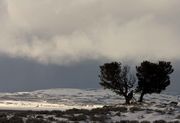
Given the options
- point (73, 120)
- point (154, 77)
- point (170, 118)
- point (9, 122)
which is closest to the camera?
point (9, 122)

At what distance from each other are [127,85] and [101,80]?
5.58m

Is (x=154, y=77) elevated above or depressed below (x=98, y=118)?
above

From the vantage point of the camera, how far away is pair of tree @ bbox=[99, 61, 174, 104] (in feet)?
301

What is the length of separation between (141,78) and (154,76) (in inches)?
109

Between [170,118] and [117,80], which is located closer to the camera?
[170,118]

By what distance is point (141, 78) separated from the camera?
305ft

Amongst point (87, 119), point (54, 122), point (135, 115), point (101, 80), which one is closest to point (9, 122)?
point (54, 122)

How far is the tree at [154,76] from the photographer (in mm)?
91812

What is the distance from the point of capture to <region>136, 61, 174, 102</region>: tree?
91812 millimetres

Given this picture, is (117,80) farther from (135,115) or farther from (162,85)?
(135,115)

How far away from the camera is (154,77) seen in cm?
9175

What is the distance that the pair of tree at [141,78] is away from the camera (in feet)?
301

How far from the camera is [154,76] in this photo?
91.8 m

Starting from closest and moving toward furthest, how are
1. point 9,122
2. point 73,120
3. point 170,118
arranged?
1. point 9,122
2. point 73,120
3. point 170,118
